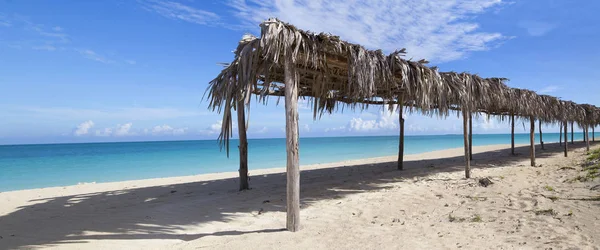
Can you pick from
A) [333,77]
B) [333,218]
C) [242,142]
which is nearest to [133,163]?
[242,142]

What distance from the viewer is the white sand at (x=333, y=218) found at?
3.09 metres

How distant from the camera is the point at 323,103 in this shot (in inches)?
272

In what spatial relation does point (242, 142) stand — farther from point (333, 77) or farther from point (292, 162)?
point (292, 162)

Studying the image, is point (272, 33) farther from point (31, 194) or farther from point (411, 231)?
point (31, 194)

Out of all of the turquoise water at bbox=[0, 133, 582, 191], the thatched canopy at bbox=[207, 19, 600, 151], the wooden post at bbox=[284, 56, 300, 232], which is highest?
the thatched canopy at bbox=[207, 19, 600, 151]

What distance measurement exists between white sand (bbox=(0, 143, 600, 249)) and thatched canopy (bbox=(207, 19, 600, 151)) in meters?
1.25

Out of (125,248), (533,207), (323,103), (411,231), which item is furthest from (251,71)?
(533,207)

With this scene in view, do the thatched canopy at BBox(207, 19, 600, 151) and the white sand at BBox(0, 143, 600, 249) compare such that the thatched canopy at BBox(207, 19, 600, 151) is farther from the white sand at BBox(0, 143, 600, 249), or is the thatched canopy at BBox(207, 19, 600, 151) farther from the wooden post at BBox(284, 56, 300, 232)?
the white sand at BBox(0, 143, 600, 249)

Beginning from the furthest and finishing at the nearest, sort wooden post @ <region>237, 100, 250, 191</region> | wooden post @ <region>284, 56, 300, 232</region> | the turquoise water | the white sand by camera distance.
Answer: the turquoise water
wooden post @ <region>237, 100, 250, 191</region>
wooden post @ <region>284, 56, 300, 232</region>
the white sand

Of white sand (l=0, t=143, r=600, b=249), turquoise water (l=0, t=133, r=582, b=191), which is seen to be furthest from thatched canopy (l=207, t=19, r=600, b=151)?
turquoise water (l=0, t=133, r=582, b=191)

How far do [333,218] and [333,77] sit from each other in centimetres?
278

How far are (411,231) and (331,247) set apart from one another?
99 cm

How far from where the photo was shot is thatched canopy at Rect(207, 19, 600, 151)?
362cm

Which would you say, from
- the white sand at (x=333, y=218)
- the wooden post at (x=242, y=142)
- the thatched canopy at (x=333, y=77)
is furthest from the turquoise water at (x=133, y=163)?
the thatched canopy at (x=333, y=77)
